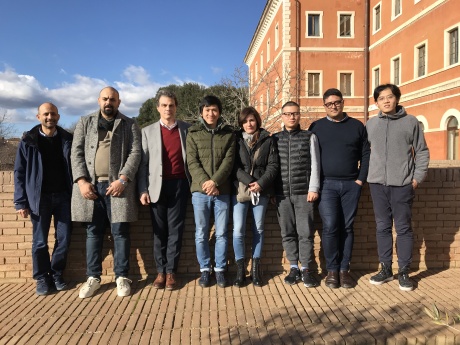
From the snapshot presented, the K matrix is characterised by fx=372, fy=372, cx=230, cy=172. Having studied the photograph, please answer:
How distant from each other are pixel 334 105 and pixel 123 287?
298 cm

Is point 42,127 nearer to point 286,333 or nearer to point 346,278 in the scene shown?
point 286,333

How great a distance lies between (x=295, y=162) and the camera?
4.07m

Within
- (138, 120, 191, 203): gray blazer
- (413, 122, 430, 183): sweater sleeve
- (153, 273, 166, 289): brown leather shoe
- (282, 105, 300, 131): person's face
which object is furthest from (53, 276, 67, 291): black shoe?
(413, 122, 430, 183): sweater sleeve

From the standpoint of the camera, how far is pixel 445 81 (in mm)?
17906

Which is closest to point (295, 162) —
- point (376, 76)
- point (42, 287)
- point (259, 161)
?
point (259, 161)

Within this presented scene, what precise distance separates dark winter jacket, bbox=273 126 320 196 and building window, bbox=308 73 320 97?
24695mm

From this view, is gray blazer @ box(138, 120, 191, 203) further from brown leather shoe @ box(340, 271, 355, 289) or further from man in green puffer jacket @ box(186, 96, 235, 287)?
brown leather shoe @ box(340, 271, 355, 289)

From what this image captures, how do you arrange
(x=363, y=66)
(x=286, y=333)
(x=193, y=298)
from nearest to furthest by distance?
1. (x=286, y=333)
2. (x=193, y=298)
3. (x=363, y=66)

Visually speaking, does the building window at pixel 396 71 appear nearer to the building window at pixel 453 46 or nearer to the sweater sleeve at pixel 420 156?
the building window at pixel 453 46

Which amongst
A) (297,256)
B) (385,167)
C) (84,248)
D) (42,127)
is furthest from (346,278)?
(42,127)

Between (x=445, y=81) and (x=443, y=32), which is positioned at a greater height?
(x=443, y=32)

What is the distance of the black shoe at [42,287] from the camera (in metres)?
3.97

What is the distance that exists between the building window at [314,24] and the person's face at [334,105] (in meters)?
25.6

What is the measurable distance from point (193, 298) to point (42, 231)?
1783 millimetres
